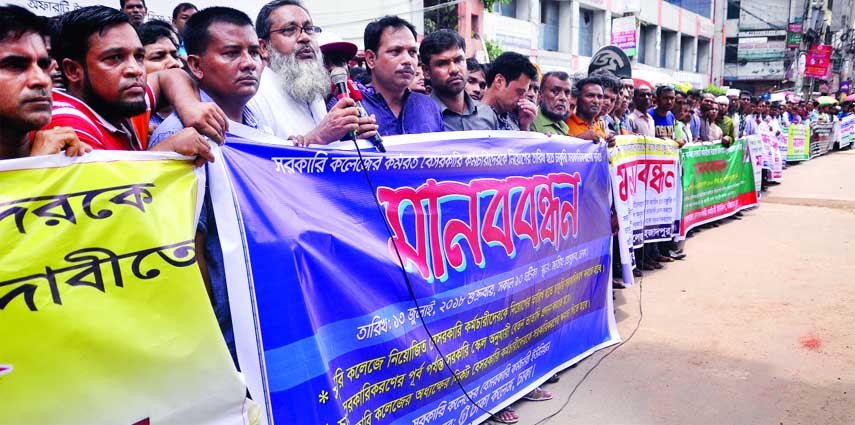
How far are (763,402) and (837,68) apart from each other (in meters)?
62.1

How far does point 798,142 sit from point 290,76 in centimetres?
1873

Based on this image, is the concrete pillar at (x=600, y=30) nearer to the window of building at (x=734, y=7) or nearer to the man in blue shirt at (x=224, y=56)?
the window of building at (x=734, y=7)

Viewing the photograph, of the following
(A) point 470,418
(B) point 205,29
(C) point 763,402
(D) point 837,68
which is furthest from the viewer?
(D) point 837,68

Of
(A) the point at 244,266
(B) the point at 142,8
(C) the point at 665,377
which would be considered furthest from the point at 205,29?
(C) the point at 665,377

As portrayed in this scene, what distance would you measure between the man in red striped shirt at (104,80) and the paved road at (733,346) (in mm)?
2260

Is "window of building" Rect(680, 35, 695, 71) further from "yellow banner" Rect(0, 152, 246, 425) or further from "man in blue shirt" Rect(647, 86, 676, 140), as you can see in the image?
"yellow banner" Rect(0, 152, 246, 425)

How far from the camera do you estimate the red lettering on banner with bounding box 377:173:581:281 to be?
269 centimetres

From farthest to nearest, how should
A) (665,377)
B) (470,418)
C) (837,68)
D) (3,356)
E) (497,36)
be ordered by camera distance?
(837,68)
(497,36)
(665,377)
(470,418)
(3,356)

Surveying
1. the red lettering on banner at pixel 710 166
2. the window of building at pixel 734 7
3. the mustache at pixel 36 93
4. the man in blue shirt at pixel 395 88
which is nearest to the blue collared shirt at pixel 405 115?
the man in blue shirt at pixel 395 88

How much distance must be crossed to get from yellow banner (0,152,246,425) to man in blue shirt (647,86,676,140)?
21.9 ft

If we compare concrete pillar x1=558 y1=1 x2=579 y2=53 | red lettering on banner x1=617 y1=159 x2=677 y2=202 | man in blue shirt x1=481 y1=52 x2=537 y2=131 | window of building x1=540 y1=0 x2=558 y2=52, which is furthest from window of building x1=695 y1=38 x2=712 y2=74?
man in blue shirt x1=481 y1=52 x2=537 y2=131

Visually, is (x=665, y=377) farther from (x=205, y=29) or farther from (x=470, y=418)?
(x=205, y=29)

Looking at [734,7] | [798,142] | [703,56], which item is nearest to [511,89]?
[798,142]

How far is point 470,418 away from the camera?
9.95 feet
